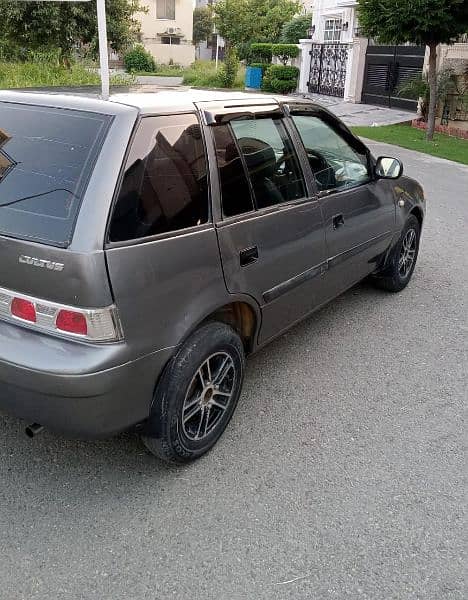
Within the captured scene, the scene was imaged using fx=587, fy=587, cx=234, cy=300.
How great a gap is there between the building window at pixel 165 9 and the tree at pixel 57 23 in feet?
137

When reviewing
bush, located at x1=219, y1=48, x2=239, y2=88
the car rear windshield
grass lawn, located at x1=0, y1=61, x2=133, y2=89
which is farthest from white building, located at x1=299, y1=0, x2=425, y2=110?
the car rear windshield

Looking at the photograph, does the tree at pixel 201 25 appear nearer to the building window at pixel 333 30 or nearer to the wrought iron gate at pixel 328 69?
the building window at pixel 333 30

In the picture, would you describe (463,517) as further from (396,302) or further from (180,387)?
(396,302)

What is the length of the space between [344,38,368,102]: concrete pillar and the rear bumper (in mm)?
20995

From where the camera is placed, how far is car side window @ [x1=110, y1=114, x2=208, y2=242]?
7.98 feet

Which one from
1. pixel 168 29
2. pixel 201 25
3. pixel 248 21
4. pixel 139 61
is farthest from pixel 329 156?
pixel 201 25

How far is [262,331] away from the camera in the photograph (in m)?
3.38

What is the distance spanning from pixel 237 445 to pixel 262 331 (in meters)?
0.66

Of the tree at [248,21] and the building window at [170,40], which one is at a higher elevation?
the tree at [248,21]

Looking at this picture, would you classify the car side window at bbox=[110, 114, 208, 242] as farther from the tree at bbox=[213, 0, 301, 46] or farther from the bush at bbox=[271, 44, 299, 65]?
the tree at bbox=[213, 0, 301, 46]

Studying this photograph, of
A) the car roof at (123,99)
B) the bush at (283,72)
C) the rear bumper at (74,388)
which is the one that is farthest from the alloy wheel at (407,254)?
the bush at (283,72)

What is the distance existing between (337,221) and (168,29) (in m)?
54.8

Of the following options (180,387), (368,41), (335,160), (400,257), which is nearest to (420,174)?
(400,257)

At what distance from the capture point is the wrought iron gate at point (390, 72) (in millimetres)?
18344
